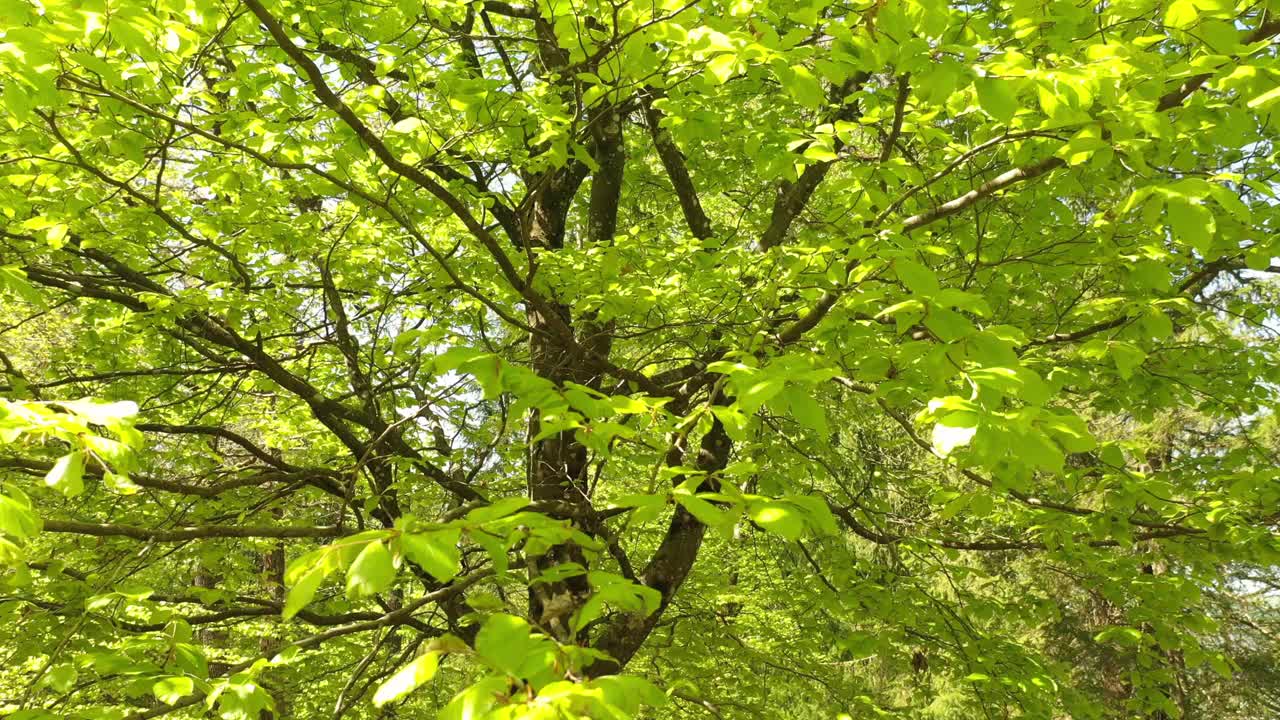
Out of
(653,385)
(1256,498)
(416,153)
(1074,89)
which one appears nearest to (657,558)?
(653,385)

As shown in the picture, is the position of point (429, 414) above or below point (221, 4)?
below

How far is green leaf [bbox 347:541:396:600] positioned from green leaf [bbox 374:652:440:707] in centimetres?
16

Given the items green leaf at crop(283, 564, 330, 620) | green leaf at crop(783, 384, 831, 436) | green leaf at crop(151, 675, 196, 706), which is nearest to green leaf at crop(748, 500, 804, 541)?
green leaf at crop(783, 384, 831, 436)

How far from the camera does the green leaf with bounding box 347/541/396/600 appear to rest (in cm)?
114

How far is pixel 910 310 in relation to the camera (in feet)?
5.99

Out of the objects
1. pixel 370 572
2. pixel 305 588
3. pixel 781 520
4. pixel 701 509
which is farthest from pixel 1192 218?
pixel 305 588

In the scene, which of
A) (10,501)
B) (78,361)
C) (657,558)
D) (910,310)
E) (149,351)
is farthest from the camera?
(149,351)

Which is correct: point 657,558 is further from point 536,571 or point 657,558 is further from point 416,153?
point 416,153

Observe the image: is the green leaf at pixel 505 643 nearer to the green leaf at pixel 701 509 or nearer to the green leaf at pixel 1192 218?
the green leaf at pixel 701 509

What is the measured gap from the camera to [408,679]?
1193 millimetres

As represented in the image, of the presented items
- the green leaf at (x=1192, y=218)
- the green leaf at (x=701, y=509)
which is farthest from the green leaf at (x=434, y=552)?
the green leaf at (x=1192, y=218)

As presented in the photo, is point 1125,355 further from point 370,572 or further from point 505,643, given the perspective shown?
point 370,572

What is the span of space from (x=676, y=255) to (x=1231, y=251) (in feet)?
8.24

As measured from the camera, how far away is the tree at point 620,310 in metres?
1.70
